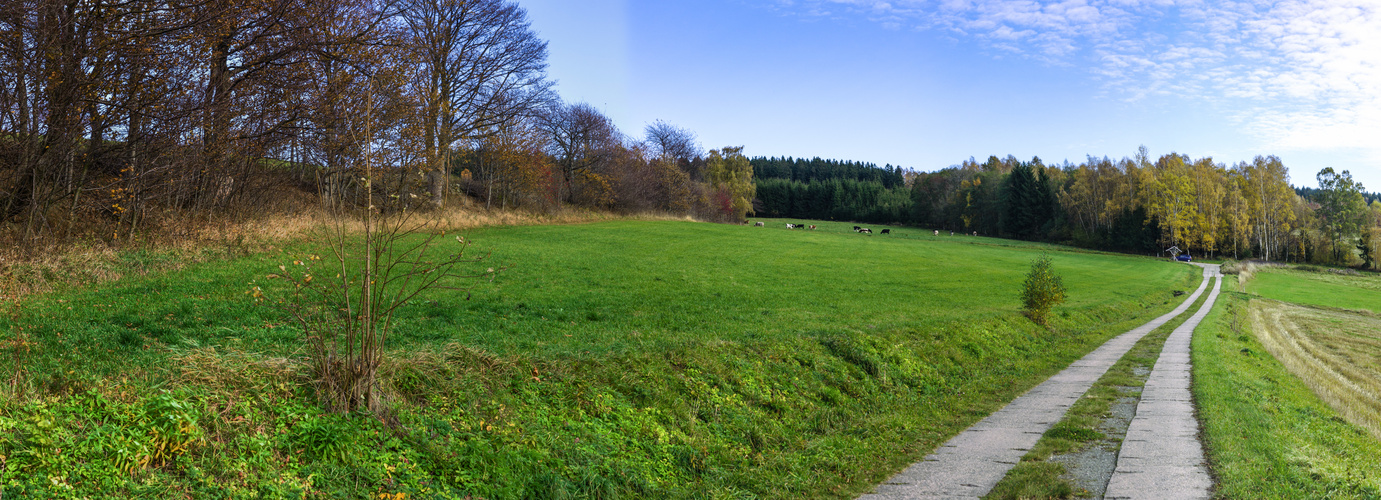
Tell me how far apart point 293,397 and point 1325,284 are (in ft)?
237

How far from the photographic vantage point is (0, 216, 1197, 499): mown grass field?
16.4ft

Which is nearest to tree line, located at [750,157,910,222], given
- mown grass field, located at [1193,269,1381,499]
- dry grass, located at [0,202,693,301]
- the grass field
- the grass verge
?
the grass field

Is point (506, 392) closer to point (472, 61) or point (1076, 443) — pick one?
point (1076, 443)

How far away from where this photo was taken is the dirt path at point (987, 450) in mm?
7241

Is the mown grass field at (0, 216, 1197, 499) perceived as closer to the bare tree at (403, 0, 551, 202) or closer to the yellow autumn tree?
the bare tree at (403, 0, 551, 202)

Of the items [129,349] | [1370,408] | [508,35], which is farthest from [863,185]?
[129,349]

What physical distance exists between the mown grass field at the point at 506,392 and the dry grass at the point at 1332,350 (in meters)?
5.38

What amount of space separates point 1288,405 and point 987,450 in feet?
25.5

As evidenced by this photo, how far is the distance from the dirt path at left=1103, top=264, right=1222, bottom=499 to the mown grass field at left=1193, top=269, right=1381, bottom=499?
204mm

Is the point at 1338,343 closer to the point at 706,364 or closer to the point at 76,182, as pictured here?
the point at 706,364

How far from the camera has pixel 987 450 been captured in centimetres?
870

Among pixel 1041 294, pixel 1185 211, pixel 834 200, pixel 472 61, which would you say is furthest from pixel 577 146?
pixel 834 200

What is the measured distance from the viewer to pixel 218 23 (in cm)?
1595

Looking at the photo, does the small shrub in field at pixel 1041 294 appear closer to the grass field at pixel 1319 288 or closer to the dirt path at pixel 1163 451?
the dirt path at pixel 1163 451
